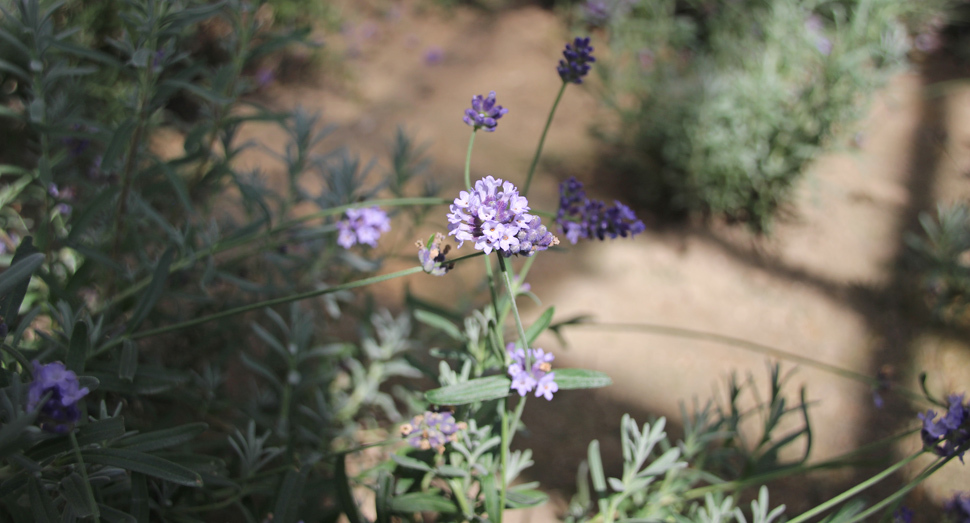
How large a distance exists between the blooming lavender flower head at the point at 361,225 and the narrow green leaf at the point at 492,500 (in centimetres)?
74

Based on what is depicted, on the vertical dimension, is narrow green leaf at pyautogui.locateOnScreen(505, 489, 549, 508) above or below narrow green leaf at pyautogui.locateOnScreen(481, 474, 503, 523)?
below

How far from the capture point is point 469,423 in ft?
4.78

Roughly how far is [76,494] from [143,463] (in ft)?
0.37

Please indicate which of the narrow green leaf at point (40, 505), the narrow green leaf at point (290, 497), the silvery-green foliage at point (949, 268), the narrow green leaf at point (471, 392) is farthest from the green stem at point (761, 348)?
the narrow green leaf at point (40, 505)

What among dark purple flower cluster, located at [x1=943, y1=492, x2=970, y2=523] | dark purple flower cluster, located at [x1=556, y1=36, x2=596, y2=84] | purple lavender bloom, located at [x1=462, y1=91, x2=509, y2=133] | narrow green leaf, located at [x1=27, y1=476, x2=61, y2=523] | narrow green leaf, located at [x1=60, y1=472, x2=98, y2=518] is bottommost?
narrow green leaf, located at [x1=27, y1=476, x2=61, y2=523]

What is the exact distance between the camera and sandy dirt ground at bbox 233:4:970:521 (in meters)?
2.61

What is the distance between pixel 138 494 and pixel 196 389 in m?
0.95

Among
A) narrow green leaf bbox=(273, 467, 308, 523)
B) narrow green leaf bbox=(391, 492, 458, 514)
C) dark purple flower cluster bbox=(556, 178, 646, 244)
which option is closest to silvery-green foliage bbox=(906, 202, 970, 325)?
dark purple flower cluster bbox=(556, 178, 646, 244)

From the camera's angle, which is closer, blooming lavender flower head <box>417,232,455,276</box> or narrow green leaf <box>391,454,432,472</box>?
blooming lavender flower head <box>417,232,455,276</box>

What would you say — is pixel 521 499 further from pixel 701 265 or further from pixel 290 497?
pixel 701 265

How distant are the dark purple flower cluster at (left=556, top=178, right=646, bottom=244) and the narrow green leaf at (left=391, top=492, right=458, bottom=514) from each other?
70 centimetres

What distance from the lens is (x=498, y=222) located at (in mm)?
1119

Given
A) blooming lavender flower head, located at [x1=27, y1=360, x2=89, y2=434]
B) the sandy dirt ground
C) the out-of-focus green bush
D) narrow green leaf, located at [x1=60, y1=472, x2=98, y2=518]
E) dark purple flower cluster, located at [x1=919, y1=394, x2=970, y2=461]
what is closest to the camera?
blooming lavender flower head, located at [x1=27, y1=360, x2=89, y2=434]

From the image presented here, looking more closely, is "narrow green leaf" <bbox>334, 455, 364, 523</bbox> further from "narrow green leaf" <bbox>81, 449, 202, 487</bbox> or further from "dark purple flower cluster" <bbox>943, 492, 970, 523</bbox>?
"dark purple flower cluster" <bbox>943, 492, 970, 523</bbox>
